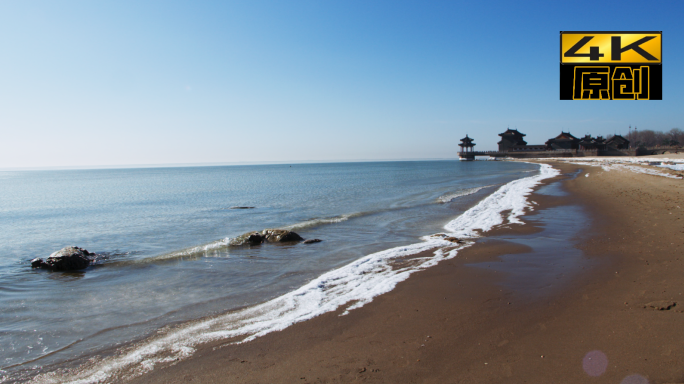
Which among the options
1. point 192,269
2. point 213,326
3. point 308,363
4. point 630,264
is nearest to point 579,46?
point 630,264

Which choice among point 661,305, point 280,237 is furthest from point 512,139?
point 661,305

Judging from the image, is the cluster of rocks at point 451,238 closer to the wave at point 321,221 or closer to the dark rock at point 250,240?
the dark rock at point 250,240

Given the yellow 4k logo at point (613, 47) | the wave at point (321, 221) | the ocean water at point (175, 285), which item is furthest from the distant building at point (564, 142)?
the yellow 4k logo at point (613, 47)

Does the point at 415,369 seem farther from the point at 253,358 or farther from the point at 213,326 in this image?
the point at 213,326

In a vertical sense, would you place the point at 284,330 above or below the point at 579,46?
below

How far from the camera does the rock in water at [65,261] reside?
35.7 feet

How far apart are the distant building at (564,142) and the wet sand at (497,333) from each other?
13809 centimetres

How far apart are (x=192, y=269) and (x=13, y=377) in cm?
569

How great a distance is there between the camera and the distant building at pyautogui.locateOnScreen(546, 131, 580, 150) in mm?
126750

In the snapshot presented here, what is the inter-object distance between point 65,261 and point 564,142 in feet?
482

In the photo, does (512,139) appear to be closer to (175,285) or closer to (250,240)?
(250,240)

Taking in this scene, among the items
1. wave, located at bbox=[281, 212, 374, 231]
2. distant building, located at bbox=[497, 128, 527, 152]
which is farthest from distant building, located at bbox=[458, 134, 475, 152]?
wave, located at bbox=[281, 212, 374, 231]

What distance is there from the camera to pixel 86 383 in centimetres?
461

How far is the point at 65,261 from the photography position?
430 inches
